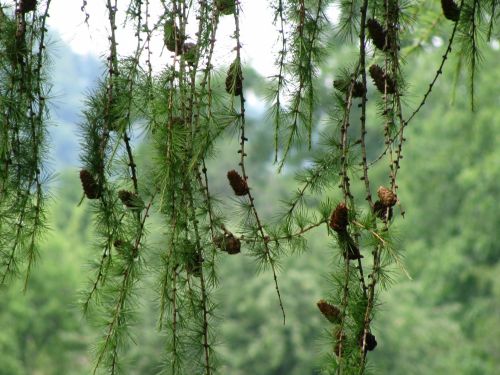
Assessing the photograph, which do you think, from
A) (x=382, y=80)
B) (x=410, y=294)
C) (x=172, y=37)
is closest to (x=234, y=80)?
(x=172, y=37)

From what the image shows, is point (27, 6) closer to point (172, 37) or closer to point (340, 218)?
point (172, 37)

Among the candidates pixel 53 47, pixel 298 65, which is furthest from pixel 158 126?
pixel 53 47

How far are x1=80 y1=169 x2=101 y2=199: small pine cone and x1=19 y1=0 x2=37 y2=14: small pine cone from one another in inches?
10.2

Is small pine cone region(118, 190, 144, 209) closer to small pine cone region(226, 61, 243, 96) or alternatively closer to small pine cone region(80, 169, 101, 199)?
small pine cone region(80, 169, 101, 199)

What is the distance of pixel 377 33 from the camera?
46.3 inches

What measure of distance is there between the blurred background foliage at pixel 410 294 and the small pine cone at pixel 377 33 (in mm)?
7345

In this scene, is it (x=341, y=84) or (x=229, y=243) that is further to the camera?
(x=341, y=84)

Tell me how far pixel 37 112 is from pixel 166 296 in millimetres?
354

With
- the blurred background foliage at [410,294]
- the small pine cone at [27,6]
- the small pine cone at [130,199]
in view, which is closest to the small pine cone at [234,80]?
the small pine cone at [130,199]

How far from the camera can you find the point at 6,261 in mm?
1186

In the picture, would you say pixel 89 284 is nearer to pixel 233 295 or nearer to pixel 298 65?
pixel 298 65

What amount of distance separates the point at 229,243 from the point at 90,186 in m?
0.20

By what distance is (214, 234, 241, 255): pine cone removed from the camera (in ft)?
3.50

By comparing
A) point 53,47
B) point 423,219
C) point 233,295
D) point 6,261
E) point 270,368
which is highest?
point 423,219
